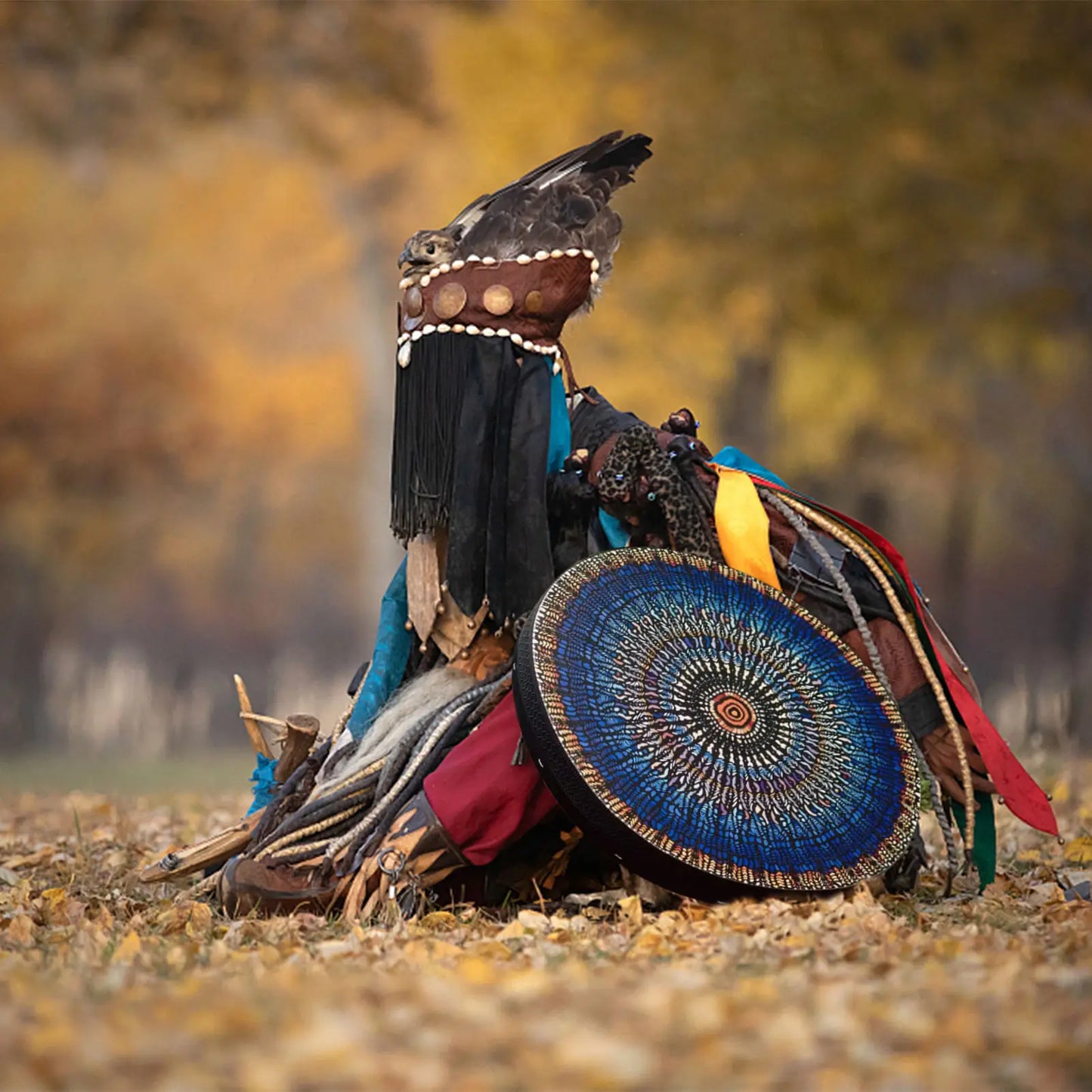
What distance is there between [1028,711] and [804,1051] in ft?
34.5

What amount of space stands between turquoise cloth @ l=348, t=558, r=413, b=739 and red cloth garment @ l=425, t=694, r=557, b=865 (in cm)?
64

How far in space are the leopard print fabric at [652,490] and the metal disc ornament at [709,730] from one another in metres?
0.12

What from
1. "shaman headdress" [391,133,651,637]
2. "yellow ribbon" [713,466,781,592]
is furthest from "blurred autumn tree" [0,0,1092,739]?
"yellow ribbon" [713,466,781,592]

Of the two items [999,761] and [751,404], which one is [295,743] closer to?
[999,761]

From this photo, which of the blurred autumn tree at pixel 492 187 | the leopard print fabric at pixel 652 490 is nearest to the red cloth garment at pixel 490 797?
the leopard print fabric at pixel 652 490

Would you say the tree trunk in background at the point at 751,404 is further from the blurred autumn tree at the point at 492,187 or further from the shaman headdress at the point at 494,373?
the shaman headdress at the point at 494,373

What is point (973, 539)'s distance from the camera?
74.2 ft

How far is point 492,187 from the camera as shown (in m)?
13.9

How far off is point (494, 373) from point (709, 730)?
4.49ft

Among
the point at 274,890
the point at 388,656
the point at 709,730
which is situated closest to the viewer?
the point at 709,730

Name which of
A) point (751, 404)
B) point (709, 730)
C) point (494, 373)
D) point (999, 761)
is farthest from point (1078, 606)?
point (709, 730)

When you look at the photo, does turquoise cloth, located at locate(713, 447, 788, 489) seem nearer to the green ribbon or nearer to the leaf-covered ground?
the green ribbon

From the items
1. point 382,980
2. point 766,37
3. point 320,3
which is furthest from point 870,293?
point 382,980

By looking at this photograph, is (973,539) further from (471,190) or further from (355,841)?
(355,841)
